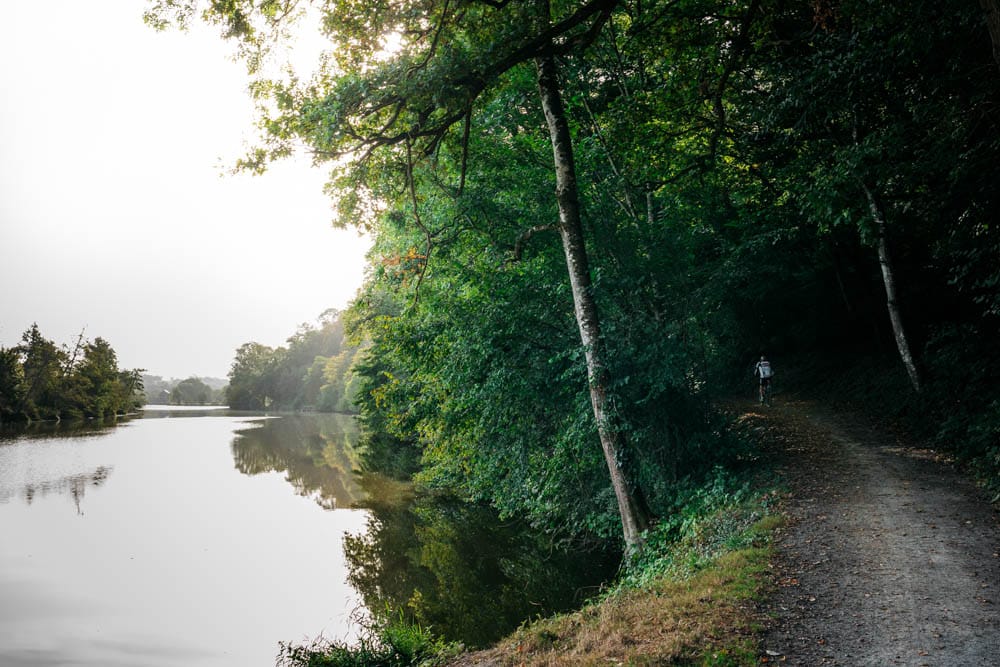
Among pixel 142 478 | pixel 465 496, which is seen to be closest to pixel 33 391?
pixel 142 478

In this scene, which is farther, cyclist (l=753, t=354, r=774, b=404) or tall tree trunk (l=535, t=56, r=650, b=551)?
cyclist (l=753, t=354, r=774, b=404)

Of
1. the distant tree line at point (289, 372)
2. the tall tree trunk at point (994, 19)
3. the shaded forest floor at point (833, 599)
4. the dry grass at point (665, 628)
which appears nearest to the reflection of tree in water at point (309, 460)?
the dry grass at point (665, 628)

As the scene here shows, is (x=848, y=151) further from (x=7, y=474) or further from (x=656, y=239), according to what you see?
(x=7, y=474)

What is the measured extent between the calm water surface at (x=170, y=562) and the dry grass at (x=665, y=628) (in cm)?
480

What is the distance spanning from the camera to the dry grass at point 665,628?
459 cm

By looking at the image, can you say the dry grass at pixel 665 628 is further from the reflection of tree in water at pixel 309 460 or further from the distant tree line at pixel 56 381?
the distant tree line at pixel 56 381

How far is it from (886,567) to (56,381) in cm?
8811

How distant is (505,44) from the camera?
22.1 feet

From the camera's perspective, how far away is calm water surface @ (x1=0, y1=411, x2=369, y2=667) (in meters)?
9.55

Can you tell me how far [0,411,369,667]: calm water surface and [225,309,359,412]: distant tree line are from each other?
245 ft

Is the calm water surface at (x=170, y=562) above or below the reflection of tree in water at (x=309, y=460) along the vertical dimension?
above

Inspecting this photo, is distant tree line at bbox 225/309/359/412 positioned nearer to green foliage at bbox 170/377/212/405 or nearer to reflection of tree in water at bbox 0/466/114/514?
green foliage at bbox 170/377/212/405

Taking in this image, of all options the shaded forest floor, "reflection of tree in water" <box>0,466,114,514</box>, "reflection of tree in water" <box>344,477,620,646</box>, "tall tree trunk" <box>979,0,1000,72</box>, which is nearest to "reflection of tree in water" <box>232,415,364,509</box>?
"reflection of tree in water" <box>344,477,620,646</box>

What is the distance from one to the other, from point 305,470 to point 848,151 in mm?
27537
